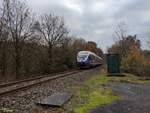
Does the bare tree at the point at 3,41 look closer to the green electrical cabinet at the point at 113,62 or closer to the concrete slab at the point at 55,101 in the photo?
the green electrical cabinet at the point at 113,62

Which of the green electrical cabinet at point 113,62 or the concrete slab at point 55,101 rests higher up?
the green electrical cabinet at point 113,62

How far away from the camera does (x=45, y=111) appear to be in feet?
34.0

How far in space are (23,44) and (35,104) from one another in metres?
28.4

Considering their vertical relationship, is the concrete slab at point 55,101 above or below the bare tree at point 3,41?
below

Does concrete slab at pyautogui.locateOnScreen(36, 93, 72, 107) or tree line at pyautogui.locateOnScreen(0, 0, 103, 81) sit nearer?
concrete slab at pyautogui.locateOnScreen(36, 93, 72, 107)

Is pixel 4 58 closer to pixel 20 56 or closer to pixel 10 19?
pixel 20 56

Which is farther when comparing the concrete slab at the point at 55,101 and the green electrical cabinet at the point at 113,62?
the green electrical cabinet at the point at 113,62

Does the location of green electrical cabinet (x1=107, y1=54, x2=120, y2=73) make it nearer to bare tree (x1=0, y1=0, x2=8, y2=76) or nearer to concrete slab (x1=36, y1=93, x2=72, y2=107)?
bare tree (x1=0, y1=0, x2=8, y2=76)

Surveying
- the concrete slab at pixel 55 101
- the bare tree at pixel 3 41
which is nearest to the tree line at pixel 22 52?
the bare tree at pixel 3 41

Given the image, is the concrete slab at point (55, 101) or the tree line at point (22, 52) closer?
the concrete slab at point (55, 101)

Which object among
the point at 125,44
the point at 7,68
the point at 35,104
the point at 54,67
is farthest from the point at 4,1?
the point at 125,44

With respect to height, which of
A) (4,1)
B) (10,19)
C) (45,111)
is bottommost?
(45,111)

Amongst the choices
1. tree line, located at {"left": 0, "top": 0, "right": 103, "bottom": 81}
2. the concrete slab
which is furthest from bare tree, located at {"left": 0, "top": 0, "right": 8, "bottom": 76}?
the concrete slab

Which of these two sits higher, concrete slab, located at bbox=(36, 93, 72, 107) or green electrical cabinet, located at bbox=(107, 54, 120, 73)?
green electrical cabinet, located at bbox=(107, 54, 120, 73)
